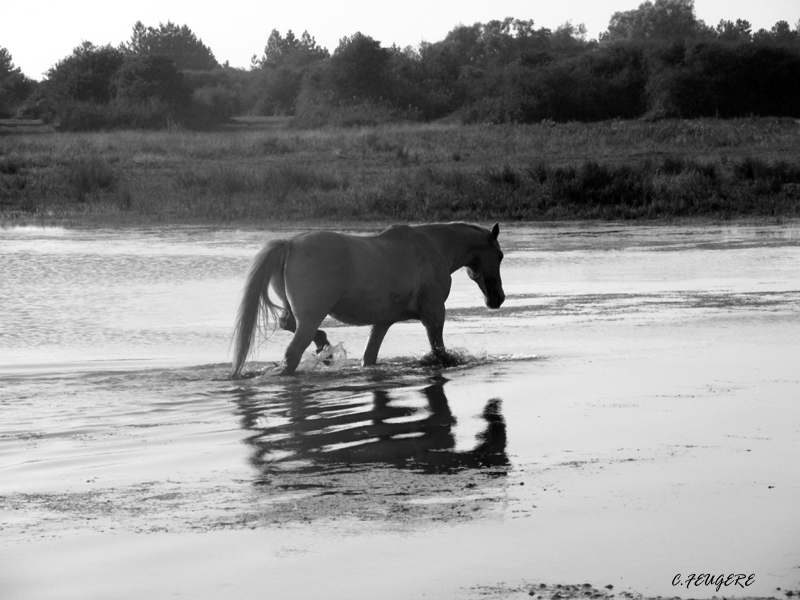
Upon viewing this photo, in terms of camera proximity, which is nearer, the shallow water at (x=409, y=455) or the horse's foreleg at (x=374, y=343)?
the shallow water at (x=409, y=455)

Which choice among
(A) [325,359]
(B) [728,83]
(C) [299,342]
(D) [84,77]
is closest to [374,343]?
(A) [325,359]

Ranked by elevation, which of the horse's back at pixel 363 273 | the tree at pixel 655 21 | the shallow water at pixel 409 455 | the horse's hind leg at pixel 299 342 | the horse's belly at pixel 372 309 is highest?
the tree at pixel 655 21

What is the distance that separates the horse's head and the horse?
18cm

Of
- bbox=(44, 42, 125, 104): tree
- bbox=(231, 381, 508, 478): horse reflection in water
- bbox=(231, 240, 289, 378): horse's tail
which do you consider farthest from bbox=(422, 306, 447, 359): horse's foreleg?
bbox=(44, 42, 125, 104): tree

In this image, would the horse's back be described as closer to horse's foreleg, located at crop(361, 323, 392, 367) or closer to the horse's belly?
the horse's belly

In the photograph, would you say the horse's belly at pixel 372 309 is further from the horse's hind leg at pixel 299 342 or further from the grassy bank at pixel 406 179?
the grassy bank at pixel 406 179

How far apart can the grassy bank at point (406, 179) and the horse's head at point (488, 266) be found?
13.6 m

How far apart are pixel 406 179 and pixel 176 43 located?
113 metres

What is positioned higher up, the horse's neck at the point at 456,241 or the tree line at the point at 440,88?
the tree line at the point at 440,88

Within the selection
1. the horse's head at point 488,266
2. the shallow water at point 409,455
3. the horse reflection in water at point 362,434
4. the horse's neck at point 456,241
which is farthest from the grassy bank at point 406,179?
the horse reflection in water at point 362,434

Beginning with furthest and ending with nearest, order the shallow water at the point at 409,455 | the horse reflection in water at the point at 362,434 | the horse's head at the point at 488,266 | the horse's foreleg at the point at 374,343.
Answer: the horse's head at the point at 488,266
the horse's foreleg at the point at 374,343
the horse reflection in water at the point at 362,434
the shallow water at the point at 409,455

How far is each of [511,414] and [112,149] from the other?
29.6m

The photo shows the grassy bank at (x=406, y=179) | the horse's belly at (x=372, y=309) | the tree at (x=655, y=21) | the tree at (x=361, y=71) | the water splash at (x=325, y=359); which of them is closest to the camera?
the horse's belly at (x=372, y=309)

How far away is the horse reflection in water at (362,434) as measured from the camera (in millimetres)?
5941
